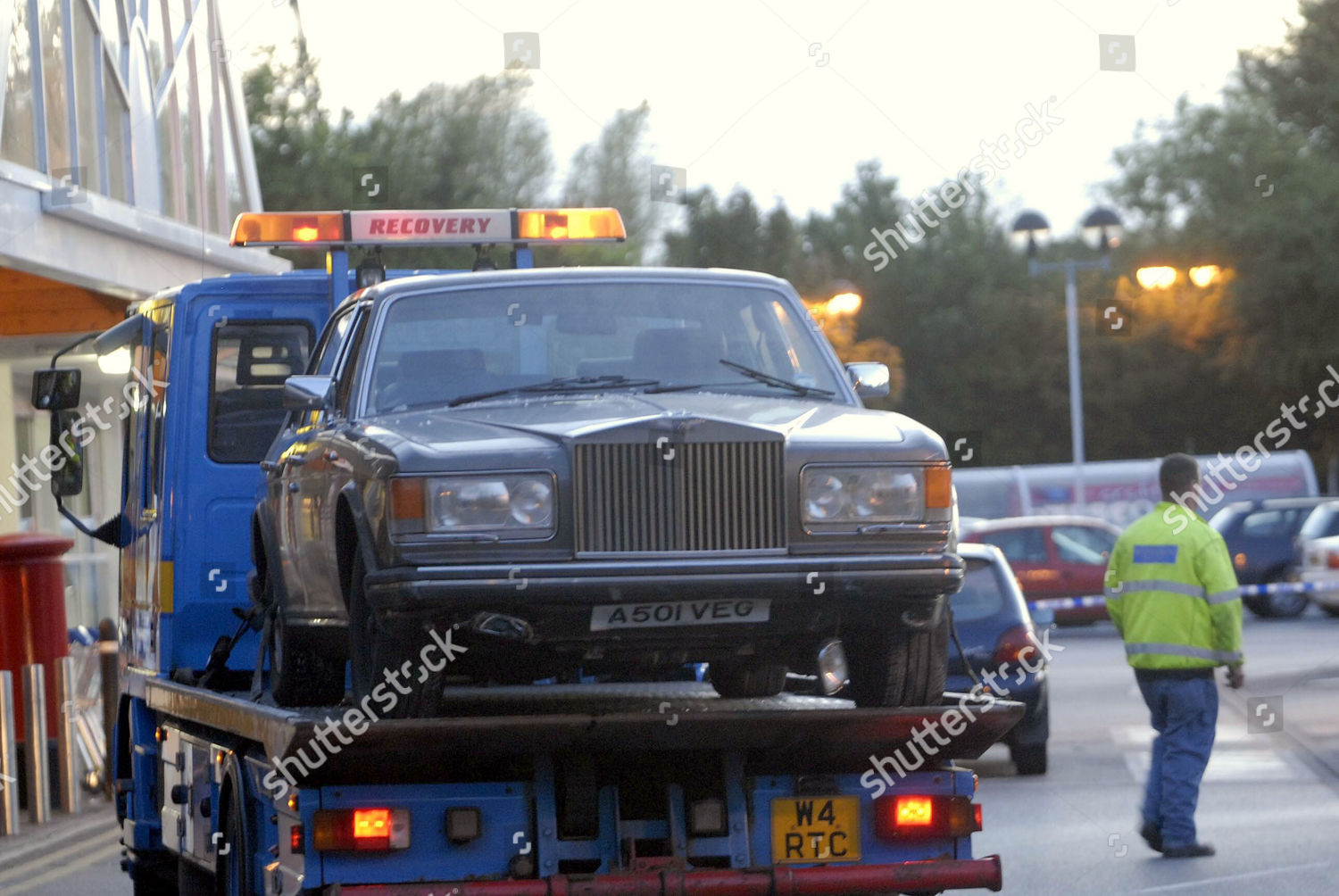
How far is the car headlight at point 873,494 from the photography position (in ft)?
21.4

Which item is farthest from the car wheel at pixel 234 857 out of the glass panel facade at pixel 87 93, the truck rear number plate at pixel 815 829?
the glass panel facade at pixel 87 93

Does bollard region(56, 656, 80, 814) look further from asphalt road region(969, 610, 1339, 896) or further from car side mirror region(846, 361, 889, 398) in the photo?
car side mirror region(846, 361, 889, 398)

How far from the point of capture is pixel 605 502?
21.0 feet

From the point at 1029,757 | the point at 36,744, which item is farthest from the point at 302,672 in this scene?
the point at 1029,757

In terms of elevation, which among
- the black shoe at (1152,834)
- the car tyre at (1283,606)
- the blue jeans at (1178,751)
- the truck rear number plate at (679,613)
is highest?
the truck rear number plate at (679,613)

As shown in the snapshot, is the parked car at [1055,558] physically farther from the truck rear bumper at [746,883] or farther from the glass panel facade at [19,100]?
the truck rear bumper at [746,883]

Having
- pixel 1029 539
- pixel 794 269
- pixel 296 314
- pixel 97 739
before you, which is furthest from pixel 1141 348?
pixel 296 314

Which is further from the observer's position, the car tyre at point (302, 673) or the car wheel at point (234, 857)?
the car tyre at point (302, 673)

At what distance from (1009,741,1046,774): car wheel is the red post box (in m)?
6.59

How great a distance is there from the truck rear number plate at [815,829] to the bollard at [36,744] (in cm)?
848

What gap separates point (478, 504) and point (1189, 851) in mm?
5766

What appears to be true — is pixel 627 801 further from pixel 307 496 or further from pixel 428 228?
pixel 428 228

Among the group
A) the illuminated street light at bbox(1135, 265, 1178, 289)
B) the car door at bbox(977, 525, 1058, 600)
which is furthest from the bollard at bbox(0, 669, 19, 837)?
the illuminated street light at bbox(1135, 265, 1178, 289)

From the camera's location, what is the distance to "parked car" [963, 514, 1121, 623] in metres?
31.4
